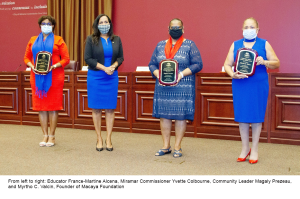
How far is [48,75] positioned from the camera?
349cm

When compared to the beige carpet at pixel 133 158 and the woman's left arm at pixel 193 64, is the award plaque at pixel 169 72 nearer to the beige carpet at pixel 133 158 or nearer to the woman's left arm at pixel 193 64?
the woman's left arm at pixel 193 64

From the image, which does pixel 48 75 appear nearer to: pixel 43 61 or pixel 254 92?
pixel 43 61

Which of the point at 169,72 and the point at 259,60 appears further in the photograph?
the point at 169,72

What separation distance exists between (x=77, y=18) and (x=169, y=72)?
380cm

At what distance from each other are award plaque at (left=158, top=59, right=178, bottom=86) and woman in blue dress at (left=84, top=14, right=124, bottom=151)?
617 millimetres

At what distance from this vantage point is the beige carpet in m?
2.60

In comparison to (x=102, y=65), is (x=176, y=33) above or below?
above

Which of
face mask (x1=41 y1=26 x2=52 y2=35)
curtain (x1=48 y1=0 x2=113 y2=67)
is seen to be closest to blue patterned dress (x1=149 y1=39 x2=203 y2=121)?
face mask (x1=41 y1=26 x2=52 y2=35)

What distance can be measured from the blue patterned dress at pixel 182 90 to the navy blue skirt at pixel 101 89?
54 cm

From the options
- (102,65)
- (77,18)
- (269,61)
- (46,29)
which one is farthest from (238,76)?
(77,18)

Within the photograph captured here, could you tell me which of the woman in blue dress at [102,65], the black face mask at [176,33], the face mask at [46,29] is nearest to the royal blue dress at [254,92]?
the black face mask at [176,33]

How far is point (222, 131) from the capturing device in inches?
164

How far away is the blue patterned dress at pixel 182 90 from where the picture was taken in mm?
2969
